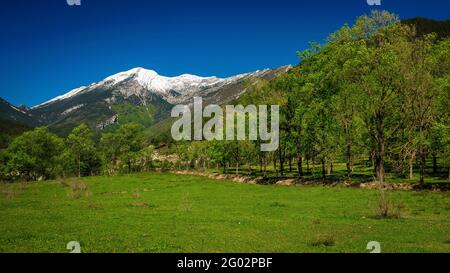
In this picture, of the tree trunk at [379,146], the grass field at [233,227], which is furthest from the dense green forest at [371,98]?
the grass field at [233,227]

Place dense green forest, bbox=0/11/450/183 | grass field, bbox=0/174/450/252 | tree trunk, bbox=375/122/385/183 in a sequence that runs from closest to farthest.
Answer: grass field, bbox=0/174/450/252, dense green forest, bbox=0/11/450/183, tree trunk, bbox=375/122/385/183

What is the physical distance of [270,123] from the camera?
78938 mm

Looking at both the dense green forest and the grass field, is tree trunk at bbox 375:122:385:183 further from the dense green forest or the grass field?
the grass field

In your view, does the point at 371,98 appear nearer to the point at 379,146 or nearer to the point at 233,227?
the point at 379,146

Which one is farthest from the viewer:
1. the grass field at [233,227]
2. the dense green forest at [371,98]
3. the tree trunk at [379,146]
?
the tree trunk at [379,146]

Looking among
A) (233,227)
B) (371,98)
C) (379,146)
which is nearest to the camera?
(233,227)

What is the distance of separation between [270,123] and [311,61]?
1521 cm

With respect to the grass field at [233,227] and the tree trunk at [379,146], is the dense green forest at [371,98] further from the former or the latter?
the grass field at [233,227]

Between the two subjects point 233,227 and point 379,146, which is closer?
point 233,227

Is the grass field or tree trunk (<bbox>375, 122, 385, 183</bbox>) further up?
tree trunk (<bbox>375, 122, 385, 183</bbox>)

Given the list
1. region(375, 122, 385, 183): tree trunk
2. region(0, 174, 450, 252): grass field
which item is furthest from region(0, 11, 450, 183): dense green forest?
region(0, 174, 450, 252): grass field

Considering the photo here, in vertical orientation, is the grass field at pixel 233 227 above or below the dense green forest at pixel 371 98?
below

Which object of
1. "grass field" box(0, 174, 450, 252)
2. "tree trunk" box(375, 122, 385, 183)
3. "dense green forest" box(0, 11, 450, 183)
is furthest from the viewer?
"tree trunk" box(375, 122, 385, 183)

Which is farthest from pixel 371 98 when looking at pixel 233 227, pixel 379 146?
pixel 233 227
